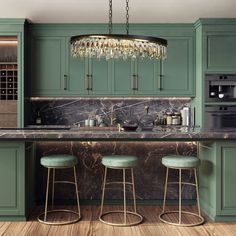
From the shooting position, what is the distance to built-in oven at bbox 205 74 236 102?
5625 mm

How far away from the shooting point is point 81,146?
14.9ft

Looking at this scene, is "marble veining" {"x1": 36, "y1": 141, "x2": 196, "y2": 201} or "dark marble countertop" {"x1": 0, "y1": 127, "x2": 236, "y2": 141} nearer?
"dark marble countertop" {"x1": 0, "y1": 127, "x2": 236, "y2": 141}

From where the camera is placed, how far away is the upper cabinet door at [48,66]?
5848mm

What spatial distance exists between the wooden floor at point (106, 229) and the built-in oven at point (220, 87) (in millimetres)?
2212

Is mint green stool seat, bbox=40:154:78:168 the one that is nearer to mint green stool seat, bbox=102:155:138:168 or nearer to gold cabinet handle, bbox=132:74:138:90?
mint green stool seat, bbox=102:155:138:168

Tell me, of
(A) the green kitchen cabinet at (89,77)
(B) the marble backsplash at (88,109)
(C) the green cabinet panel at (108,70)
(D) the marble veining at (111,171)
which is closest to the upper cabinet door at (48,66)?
(C) the green cabinet panel at (108,70)

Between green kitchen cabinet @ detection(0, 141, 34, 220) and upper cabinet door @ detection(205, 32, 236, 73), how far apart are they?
10.2 ft

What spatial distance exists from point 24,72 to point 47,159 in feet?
7.27

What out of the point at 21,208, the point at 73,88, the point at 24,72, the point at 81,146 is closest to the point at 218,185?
the point at 81,146

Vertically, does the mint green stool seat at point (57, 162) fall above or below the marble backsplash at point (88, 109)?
below

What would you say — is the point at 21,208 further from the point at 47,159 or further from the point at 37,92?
the point at 37,92

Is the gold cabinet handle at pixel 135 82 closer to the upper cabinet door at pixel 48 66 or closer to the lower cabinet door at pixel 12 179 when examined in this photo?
the upper cabinet door at pixel 48 66

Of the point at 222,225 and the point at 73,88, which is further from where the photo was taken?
the point at 73,88

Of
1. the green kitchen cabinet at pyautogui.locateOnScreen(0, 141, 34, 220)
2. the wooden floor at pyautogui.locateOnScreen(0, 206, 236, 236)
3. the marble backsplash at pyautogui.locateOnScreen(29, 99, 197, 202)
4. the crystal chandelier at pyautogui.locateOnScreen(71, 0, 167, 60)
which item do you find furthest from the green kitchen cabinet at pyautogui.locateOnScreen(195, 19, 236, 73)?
the green kitchen cabinet at pyautogui.locateOnScreen(0, 141, 34, 220)
